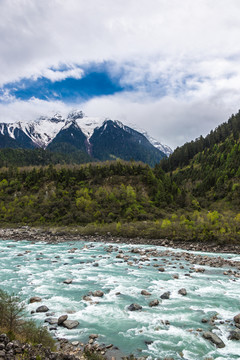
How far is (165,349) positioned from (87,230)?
42847mm

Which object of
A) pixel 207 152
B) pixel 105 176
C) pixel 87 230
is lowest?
pixel 87 230

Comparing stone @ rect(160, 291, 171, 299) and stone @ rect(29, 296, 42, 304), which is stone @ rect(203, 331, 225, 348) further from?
stone @ rect(29, 296, 42, 304)

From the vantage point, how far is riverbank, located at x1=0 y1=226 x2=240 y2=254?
A: 36219mm

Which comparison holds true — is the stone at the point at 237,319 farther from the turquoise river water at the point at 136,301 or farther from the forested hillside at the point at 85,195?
the forested hillside at the point at 85,195

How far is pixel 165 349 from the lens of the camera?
9.59 metres

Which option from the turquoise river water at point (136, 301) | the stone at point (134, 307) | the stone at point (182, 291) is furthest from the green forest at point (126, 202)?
the stone at point (134, 307)

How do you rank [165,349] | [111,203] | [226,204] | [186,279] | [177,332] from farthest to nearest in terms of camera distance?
[226,204] < [111,203] < [186,279] < [177,332] < [165,349]

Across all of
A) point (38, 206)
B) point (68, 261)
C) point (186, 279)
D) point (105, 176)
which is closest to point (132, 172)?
point (105, 176)

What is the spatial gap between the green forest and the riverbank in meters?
1.83

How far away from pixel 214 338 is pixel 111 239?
3653cm

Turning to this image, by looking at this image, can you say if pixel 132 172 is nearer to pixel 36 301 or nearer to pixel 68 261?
pixel 68 261

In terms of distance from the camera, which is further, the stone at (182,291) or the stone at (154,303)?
the stone at (182,291)

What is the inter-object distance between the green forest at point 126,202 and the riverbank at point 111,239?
5.99 ft

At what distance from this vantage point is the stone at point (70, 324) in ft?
36.7
